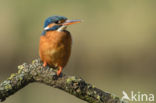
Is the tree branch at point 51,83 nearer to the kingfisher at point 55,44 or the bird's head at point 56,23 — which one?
the kingfisher at point 55,44

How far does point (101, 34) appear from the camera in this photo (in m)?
13.6

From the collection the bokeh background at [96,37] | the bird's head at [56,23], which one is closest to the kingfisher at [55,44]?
the bird's head at [56,23]

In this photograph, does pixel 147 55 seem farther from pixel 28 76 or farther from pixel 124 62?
pixel 28 76

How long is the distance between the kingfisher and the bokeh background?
8217 mm

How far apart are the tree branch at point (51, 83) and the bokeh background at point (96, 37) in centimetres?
843

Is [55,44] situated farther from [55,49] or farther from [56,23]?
[56,23]

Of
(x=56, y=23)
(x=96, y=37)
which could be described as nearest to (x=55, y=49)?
(x=56, y=23)

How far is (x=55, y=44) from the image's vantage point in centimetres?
428

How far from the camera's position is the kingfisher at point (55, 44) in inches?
168

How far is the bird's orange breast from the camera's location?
168 inches

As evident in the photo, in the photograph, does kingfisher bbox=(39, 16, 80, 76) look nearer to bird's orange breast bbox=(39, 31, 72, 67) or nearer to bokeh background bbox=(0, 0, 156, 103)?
bird's orange breast bbox=(39, 31, 72, 67)

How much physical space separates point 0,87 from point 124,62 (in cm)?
981

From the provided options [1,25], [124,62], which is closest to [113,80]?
[124,62]

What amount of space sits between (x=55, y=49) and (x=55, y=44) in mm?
55
